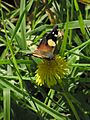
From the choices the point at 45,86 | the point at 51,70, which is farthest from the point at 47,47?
the point at 45,86

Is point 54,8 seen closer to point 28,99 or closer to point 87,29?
point 87,29

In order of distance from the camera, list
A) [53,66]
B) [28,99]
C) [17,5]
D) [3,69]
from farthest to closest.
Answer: [17,5]
[3,69]
[28,99]
[53,66]

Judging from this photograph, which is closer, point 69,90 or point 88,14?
point 69,90

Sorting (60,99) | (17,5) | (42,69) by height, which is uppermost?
(17,5)

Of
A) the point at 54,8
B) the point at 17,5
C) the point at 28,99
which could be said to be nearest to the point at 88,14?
the point at 54,8

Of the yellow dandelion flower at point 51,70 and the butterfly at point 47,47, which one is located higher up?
the butterfly at point 47,47

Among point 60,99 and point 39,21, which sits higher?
point 39,21

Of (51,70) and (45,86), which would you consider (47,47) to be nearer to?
(51,70)

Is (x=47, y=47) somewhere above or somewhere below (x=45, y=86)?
above
